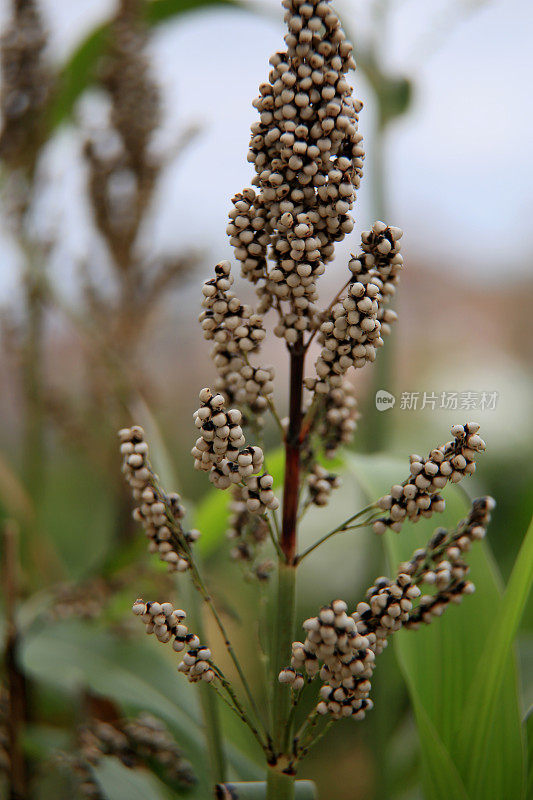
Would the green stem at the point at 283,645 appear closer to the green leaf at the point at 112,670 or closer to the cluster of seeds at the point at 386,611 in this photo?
the cluster of seeds at the point at 386,611

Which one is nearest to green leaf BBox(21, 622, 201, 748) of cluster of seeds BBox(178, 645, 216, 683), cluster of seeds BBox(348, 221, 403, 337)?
cluster of seeds BBox(178, 645, 216, 683)

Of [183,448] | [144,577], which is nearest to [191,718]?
[144,577]

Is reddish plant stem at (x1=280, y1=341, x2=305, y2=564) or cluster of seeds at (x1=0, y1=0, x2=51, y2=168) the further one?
cluster of seeds at (x1=0, y1=0, x2=51, y2=168)

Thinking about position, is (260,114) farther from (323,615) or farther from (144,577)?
(144,577)

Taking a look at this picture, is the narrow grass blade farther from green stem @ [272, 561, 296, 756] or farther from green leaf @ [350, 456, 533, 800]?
green stem @ [272, 561, 296, 756]

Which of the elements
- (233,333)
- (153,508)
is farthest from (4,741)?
(233,333)

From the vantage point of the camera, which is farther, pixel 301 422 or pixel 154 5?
pixel 154 5
